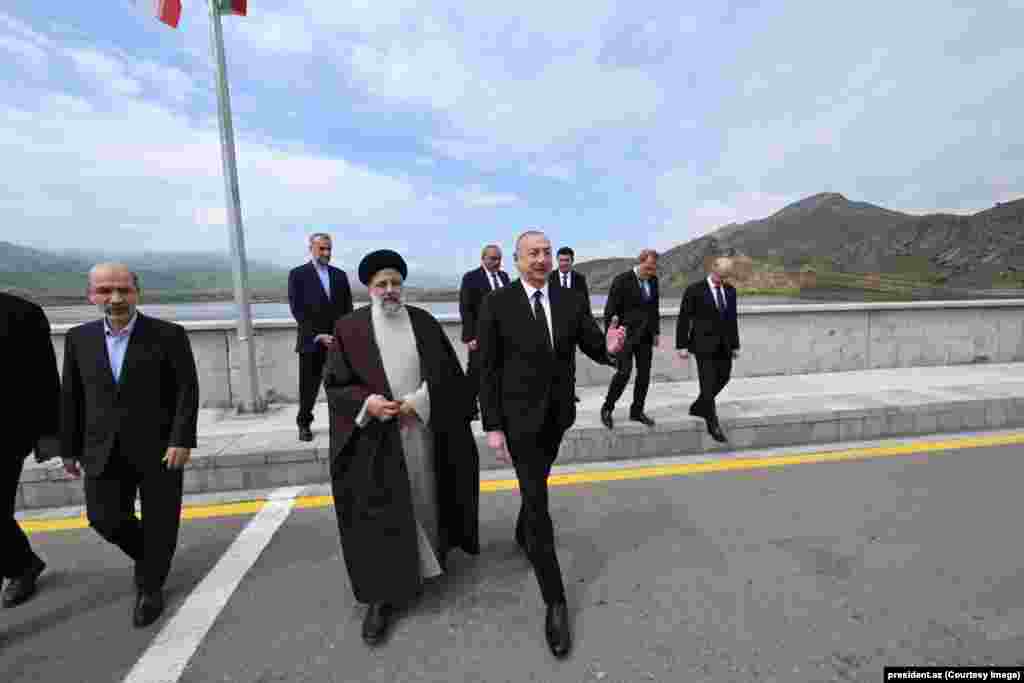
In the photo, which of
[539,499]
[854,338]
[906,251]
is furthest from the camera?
[906,251]

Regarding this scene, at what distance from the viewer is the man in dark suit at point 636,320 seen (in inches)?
196

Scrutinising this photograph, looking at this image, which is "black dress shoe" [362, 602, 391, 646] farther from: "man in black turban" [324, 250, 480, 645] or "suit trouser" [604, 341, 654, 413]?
"suit trouser" [604, 341, 654, 413]

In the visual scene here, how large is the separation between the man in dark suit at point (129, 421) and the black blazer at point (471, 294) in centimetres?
319

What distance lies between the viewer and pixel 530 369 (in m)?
2.46

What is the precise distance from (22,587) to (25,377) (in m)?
1.16

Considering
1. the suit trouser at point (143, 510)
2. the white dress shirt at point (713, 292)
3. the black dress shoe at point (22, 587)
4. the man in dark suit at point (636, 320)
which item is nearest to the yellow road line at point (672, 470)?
the man in dark suit at point (636, 320)

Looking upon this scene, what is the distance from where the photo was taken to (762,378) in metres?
7.56

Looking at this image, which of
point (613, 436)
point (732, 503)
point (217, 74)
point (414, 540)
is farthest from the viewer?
point (217, 74)

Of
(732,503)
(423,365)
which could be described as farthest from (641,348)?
(423,365)

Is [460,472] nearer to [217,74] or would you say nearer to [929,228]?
[217,74]

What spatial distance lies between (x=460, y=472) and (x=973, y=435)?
5.81 metres

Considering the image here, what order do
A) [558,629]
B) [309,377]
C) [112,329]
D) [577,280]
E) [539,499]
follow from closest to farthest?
[558,629]
[539,499]
[112,329]
[309,377]
[577,280]

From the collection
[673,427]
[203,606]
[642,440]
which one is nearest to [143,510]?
[203,606]

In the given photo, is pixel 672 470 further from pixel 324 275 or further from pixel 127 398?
pixel 127 398
